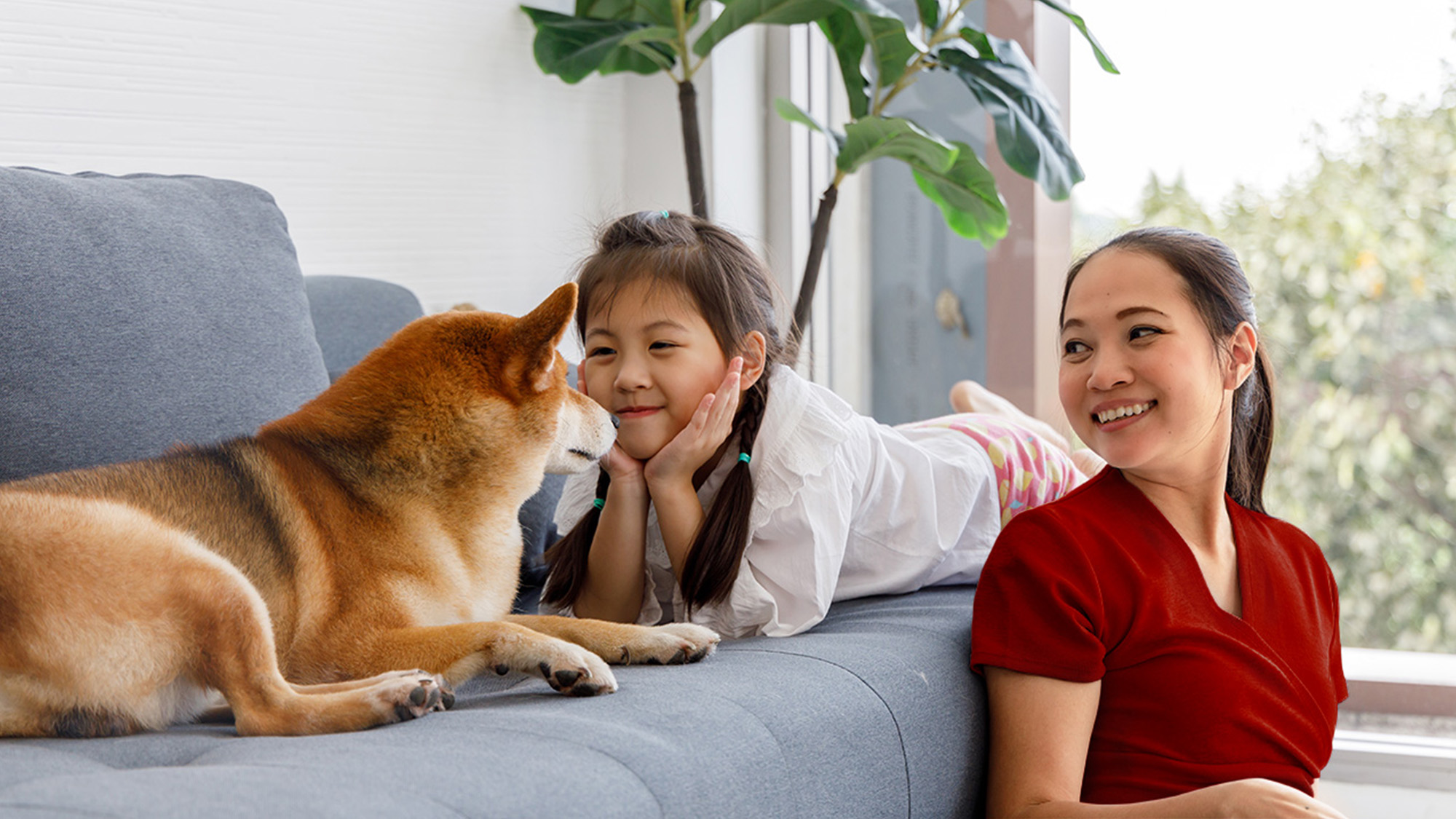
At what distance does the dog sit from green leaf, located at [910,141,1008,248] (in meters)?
1.40

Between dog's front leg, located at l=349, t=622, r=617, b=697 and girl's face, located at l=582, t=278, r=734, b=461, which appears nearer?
dog's front leg, located at l=349, t=622, r=617, b=697

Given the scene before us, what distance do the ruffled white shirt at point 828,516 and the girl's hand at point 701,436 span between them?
8 cm

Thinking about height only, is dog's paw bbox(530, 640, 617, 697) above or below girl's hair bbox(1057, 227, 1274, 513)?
below

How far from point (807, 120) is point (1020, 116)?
49 cm

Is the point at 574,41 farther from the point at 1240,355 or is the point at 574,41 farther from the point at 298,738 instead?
the point at 298,738

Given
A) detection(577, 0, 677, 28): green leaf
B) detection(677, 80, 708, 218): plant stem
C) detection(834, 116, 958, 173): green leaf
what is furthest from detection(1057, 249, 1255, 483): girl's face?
detection(577, 0, 677, 28): green leaf

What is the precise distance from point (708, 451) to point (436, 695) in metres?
0.61

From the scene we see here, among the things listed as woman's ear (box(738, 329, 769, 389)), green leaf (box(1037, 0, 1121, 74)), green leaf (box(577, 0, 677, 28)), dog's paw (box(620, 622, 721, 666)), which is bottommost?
dog's paw (box(620, 622, 721, 666))

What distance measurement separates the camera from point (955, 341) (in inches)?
128

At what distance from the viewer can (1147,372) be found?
52.1 inches

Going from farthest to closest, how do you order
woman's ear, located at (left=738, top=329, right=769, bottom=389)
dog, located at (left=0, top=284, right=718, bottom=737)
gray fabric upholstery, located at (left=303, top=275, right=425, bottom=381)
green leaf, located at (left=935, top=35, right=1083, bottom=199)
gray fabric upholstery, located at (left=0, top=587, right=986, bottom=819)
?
green leaf, located at (left=935, top=35, right=1083, bottom=199)
gray fabric upholstery, located at (left=303, top=275, right=425, bottom=381)
woman's ear, located at (left=738, top=329, right=769, bottom=389)
dog, located at (left=0, top=284, right=718, bottom=737)
gray fabric upholstery, located at (left=0, top=587, right=986, bottom=819)

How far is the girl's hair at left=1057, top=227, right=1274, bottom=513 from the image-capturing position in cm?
137

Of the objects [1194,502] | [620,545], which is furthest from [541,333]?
[1194,502]

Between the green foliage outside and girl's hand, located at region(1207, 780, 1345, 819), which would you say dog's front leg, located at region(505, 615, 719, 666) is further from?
the green foliage outside
